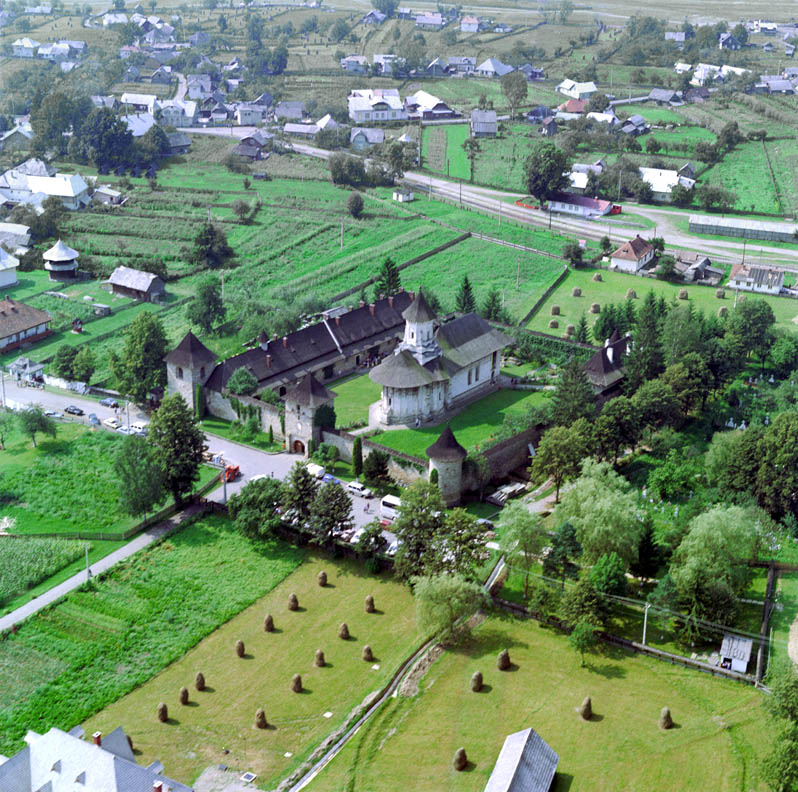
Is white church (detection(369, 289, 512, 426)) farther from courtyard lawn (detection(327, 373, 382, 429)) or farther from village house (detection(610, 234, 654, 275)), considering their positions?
village house (detection(610, 234, 654, 275))

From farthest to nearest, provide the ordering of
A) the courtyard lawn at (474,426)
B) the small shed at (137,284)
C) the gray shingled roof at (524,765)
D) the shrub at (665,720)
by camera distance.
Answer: the small shed at (137,284), the courtyard lawn at (474,426), the shrub at (665,720), the gray shingled roof at (524,765)

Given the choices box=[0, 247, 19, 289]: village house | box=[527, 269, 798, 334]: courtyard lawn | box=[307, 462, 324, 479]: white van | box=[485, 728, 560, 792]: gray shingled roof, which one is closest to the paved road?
box=[527, 269, 798, 334]: courtyard lawn

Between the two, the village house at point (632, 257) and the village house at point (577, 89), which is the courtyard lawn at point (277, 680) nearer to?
the village house at point (632, 257)

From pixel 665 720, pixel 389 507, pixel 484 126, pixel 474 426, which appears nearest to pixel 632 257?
pixel 474 426

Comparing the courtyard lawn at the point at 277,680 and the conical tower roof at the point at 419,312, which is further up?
the conical tower roof at the point at 419,312

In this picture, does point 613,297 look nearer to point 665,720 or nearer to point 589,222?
point 589,222

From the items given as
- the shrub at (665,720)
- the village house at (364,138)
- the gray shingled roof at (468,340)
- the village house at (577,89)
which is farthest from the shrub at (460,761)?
the village house at (577,89)
